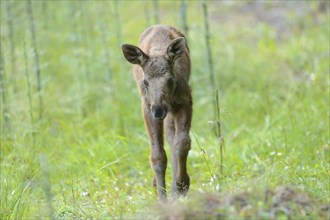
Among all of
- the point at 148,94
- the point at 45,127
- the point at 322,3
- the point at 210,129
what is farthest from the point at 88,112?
the point at 322,3

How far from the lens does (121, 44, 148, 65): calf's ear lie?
6734 mm

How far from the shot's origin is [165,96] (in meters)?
6.51

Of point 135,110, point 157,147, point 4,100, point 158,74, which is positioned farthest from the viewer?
point 135,110

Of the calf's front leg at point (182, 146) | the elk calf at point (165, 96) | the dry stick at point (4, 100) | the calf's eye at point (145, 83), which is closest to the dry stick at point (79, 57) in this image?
the dry stick at point (4, 100)

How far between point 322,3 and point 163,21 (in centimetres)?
333

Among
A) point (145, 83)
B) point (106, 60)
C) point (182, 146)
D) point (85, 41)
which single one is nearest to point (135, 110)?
point (106, 60)

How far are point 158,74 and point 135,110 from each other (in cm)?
379

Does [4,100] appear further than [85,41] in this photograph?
No

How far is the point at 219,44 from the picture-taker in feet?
44.0

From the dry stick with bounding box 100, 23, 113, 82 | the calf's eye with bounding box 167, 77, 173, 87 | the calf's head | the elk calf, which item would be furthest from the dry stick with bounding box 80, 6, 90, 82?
the calf's eye with bounding box 167, 77, 173, 87

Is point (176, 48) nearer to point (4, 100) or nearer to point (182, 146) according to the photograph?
point (182, 146)

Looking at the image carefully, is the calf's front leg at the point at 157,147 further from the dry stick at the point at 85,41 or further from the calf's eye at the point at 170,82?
the dry stick at the point at 85,41

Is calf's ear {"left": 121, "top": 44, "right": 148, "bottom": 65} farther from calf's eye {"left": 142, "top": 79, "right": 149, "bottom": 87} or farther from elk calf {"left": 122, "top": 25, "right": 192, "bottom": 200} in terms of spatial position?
calf's eye {"left": 142, "top": 79, "right": 149, "bottom": 87}

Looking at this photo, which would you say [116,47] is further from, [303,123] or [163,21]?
[303,123]
